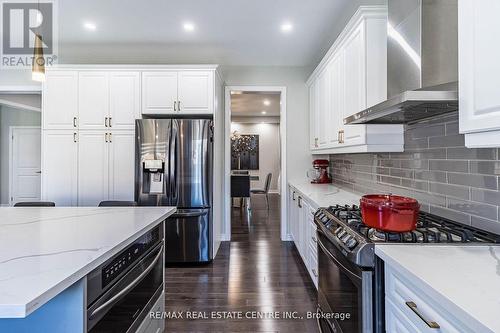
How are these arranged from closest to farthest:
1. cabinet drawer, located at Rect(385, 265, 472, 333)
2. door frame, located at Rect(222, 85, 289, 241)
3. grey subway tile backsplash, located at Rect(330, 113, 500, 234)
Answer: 1. cabinet drawer, located at Rect(385, 265, 472, 333)
2. grey subway tile backsplash, located at Rect(330, 113, 500, 234)
3. door frame, located at Rect(222, 85, 289, 241)

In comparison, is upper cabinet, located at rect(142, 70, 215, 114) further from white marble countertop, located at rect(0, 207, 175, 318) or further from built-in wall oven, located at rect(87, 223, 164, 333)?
built-in wall oven, located at rect(87, 223, 164, 333)

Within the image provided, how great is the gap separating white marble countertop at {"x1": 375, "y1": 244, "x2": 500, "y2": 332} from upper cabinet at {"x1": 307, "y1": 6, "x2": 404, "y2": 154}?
105 cm

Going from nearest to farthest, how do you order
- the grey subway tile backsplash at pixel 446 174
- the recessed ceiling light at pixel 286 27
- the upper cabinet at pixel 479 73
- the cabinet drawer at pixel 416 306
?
the cabinet drawer at pixel 416 306, the upper cabinet at pixel 479 73, the grey subway tile backsplash at pixel 446 174, the recessed ceiling light at pixel 286 27

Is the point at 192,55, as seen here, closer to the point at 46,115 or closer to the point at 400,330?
the point at 46,115

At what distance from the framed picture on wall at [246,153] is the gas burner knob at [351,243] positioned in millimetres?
8587

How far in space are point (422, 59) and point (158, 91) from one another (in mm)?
2919

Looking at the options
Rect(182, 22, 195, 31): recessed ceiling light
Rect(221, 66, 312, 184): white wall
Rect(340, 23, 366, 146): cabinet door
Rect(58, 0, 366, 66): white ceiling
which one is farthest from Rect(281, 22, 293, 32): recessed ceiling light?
Rect(221, 66, 312, 184): white wall

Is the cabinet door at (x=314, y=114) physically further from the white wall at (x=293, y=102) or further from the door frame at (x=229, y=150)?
the door frame at (x=229, y=150)

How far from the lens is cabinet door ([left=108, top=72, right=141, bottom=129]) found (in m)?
3.51

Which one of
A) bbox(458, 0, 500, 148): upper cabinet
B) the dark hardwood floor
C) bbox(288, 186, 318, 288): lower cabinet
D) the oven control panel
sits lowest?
the dark hardwood floor

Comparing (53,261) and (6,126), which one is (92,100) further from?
(6,126)

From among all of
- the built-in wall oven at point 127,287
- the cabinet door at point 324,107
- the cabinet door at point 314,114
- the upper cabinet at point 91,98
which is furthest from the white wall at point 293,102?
the built-in wall oven at point 127,287

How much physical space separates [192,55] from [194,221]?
233 centimetres

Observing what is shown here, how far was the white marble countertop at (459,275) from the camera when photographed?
2.27ft
